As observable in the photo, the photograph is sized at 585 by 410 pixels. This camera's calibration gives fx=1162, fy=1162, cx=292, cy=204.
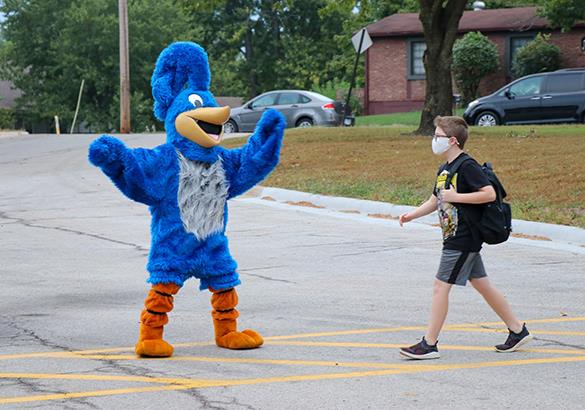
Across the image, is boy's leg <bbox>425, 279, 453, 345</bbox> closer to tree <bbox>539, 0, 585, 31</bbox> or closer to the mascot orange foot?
the mascot orange foot

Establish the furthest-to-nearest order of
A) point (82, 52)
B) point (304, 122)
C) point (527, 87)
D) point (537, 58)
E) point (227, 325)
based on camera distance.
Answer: point (82, 52) → point (537, 58) → point (304, 122) → point (527, 87) → point (227, 325)

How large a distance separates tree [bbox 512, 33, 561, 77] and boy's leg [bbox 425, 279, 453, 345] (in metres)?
33.9

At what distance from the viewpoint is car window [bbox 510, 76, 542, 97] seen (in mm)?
30766

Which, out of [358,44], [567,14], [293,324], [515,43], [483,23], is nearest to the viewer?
[293,324]

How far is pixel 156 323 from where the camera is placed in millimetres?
6918

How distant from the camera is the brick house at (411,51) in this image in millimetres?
42219

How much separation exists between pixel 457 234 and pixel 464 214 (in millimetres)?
125

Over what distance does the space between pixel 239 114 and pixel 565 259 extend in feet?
80.8

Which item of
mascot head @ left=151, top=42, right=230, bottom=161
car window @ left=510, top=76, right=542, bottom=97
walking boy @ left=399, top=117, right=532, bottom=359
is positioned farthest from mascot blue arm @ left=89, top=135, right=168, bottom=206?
car window @ left=510, top=76, right=542, bottom=97

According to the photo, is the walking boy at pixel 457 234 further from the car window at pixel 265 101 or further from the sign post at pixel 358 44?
the car window at pixel 265 101

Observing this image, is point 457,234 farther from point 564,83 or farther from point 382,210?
point 564,83

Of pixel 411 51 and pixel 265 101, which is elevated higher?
pixel 411 51

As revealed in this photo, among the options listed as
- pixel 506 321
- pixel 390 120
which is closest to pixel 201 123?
pixel 506 321

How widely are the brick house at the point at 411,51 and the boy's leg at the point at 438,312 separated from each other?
3598 cm
